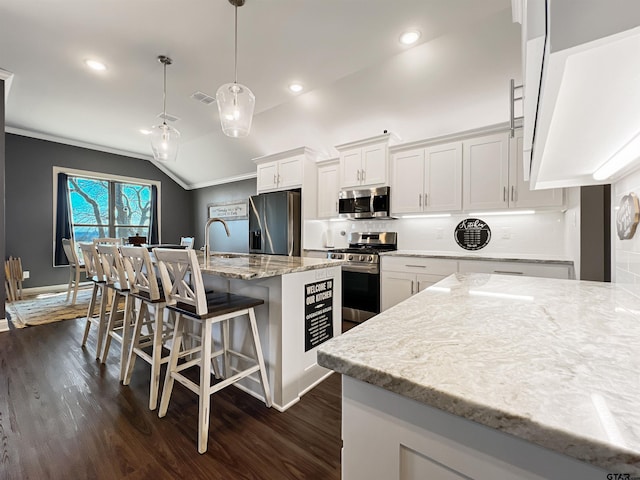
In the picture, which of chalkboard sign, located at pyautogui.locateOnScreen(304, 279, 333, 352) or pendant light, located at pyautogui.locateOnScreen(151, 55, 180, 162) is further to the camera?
pendant light, located at pyautogui.locateOnScreen(151, 55, 180, 162)

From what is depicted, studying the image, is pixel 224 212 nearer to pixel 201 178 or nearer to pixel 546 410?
pixel 201 178

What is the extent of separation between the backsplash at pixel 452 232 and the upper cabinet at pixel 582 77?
7.44ft

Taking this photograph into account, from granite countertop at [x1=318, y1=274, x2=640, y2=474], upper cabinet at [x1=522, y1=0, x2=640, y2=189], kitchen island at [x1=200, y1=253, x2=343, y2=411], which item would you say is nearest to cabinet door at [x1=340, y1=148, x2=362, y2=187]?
kitchen island at [x1=200, y1=253, x2=343, y2=411]

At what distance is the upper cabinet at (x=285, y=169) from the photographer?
13.8ft

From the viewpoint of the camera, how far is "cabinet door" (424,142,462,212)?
3.11m

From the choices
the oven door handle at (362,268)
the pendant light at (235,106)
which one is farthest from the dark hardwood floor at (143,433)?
the pendant light at (235,106)

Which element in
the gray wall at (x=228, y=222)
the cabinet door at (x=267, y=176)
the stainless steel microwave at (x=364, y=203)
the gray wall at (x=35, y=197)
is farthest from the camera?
the gray wall at (x=228, y=222)

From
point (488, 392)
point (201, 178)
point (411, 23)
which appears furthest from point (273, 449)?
point (201, 178)

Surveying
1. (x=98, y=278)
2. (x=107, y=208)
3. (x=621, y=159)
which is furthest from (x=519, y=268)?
(x=107, y=208)

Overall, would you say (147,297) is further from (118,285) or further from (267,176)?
(267,176)

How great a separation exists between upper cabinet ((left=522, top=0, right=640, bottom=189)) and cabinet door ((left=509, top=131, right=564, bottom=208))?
1.94 m

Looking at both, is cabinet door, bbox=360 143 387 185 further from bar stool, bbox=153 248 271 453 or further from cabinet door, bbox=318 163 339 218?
bar stool, bbox=153 248 271 453

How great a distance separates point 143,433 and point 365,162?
3436mm

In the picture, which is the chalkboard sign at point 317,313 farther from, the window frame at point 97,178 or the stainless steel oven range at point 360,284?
the window frame at point 97,178
